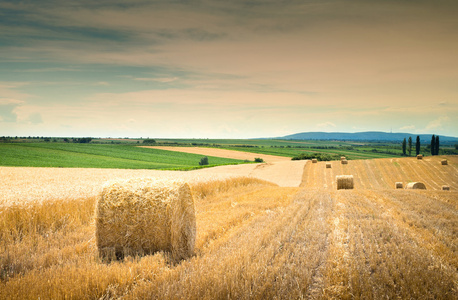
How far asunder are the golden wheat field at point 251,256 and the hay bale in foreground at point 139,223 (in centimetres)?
34

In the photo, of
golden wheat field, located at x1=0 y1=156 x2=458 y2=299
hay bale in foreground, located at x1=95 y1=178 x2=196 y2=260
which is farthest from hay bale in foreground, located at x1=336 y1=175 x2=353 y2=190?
hay bale in foreground, located at x1=95 y1=178 x2=196 y2=260

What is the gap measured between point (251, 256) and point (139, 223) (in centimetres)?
250

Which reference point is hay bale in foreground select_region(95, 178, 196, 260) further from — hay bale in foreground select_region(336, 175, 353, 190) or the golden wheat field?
hay bale in foreground select_region(336, 175, 353, 190)

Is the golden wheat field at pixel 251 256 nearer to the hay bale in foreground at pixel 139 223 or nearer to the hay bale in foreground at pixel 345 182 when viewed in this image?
the hay bale in foreground at pixel 139 223

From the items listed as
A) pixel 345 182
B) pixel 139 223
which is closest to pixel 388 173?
pixel 345 182

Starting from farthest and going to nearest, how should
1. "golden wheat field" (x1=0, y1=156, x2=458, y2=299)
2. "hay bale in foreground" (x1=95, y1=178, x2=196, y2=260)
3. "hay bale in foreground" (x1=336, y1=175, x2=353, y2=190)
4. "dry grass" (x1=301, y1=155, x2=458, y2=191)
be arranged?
"dry grass" (x1=301, y1=155, x2=458, y2=191) < "hay bale in foreground" (x1=336, y1=175, x2=353, y2=190) < "hay bale in foreground" (x1=95, y1=178, x2=196, y2=260) < "golden wheat field" (x1=0, y1=156, x2=458, y2=299)

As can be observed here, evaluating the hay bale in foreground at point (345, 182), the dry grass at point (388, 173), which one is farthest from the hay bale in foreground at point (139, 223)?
the dry grass at point (388, 173)

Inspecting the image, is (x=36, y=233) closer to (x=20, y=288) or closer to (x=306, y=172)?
(x=20, y=288)

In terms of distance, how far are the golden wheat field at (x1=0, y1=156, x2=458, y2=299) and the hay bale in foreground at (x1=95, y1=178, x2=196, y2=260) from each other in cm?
34

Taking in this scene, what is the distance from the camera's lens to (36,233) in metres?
7.07

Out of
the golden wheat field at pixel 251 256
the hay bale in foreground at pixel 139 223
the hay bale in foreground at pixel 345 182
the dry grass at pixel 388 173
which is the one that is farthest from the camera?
the dry grass at pixel 388 173

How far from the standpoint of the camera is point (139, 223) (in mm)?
6156

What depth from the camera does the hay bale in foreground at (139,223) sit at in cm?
614

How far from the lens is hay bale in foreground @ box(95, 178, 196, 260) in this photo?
6.14 metres
